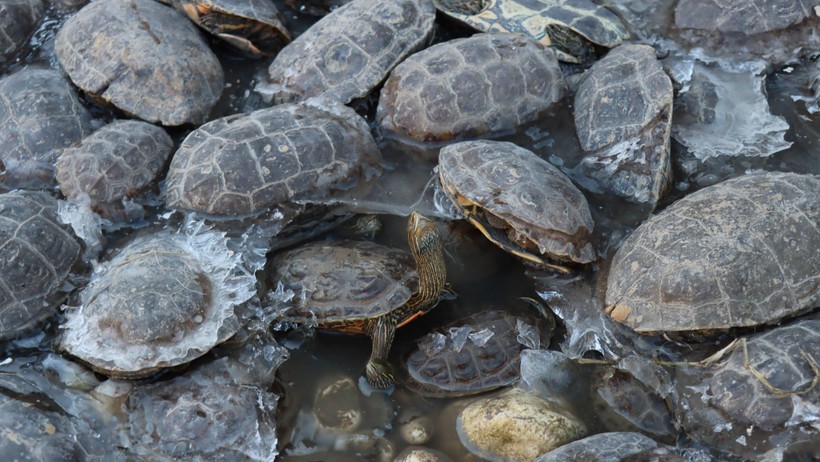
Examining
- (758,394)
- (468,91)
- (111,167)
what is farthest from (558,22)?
(111,167)

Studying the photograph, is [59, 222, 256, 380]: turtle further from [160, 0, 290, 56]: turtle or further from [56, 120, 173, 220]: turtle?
[160, 0, 290, 56]: turtle

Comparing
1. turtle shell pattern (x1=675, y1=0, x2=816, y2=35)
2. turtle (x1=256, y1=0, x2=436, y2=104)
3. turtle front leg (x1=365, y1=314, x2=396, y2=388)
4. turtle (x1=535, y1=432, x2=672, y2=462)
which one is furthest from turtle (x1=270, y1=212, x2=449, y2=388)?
turtle shell pattern (x1=675, y1=0, x2=816, y2=35)

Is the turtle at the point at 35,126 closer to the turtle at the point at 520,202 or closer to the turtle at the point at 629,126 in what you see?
the turtle at the point at 520,202

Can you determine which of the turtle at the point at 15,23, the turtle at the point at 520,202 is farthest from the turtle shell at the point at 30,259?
the turtle at the point at 520,202

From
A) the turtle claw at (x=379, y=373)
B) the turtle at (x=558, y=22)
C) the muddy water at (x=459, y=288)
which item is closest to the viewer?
the muddy water at (x=459, y=288)

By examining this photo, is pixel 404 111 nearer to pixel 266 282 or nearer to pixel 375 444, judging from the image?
pixel 266 282

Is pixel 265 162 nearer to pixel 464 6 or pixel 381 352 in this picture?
pixel 381 352

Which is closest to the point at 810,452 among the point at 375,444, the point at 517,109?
the point at 375,444

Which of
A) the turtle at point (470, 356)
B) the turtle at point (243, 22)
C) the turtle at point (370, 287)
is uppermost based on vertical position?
the turtle at point (243, 22)
